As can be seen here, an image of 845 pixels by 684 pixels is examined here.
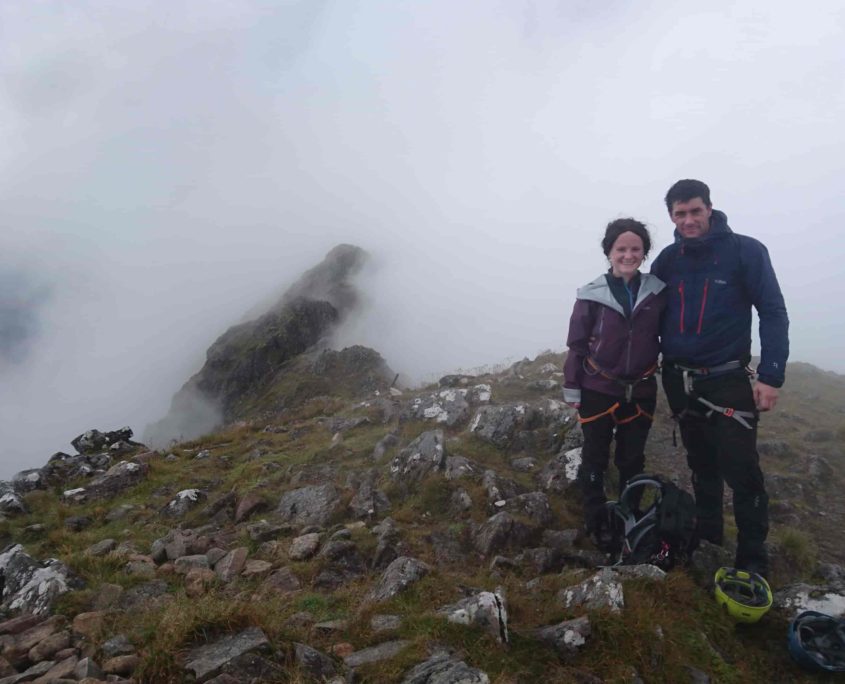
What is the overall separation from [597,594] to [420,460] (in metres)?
4.75

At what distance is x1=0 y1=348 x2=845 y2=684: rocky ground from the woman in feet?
4.19

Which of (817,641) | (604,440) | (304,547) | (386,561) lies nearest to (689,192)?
(604,440)

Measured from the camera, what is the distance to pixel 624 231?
631 centimetres

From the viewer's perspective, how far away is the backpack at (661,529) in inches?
218

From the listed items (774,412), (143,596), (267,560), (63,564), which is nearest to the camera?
(143,596)

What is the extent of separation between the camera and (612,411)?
6.41 metres

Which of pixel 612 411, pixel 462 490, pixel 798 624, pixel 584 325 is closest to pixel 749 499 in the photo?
pixel 798 624

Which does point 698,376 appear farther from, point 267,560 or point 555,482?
point 267,560

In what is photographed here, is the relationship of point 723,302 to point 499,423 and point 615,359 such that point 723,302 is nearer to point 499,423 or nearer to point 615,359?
point 615,359

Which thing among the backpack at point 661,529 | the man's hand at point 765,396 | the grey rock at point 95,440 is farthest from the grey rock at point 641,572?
the grey rock at point 95,440

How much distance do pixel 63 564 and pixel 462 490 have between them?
18.8ft

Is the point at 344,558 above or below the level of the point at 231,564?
below

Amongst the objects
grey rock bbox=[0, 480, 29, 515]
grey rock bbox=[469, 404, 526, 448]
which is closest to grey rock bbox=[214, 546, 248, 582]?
grey rock bbox=[469, 404, 526, 448]

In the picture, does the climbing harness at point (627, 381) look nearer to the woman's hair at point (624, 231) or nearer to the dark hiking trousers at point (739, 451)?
the dark hiking trousers at point (739, 451)
